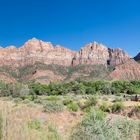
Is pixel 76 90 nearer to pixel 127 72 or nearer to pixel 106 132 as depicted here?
pixel 106 132

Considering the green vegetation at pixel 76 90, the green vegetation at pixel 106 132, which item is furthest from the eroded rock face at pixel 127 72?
the green vegetation at pixel 106 132

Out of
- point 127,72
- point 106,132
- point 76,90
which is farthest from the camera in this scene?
point 127,72

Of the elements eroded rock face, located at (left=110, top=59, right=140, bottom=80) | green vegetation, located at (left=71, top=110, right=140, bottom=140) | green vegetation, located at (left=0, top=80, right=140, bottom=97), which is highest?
eroded rock face, located at (left=110, top=59, right=140, bottom=80)

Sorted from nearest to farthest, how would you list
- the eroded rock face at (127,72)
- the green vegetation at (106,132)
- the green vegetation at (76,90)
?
the green vegetation at (106,132), the green vegetation at (76,90), the eroded rock face at (127,72)

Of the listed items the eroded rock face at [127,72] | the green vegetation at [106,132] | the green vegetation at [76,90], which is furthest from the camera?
the eroded rock face at [127,72]

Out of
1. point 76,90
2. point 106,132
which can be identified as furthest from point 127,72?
point 106,132

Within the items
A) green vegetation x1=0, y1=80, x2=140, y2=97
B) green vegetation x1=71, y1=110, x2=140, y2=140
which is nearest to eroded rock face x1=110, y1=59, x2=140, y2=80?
green vegetation x1=0, y1=80, x2=140, y2=97

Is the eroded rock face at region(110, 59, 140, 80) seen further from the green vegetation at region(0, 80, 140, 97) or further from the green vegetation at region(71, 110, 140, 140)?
the green vegetation at region(71, 110, 140, 140)

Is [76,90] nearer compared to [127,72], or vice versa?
[76,90]

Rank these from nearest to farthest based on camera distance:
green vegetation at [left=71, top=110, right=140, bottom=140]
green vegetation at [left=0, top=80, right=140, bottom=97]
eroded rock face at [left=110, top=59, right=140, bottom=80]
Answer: green vegetation at [left=71, top=110, right=140, bottom=140], green vegetation at [left=0, top=80, right=140, bottom=97], eroded rock face at [left=110, top=59, right=140, bottom=80]

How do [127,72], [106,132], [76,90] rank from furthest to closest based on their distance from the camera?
[127,72], [76,90], [106,132]

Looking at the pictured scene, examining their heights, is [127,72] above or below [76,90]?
above

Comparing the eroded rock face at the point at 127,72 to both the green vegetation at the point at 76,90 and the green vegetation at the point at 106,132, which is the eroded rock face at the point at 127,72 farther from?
the green vegetation at the point at 106,132

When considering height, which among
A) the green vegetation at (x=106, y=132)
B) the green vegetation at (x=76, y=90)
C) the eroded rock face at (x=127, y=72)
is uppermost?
the eroded rock face at (x=127, y=72)
